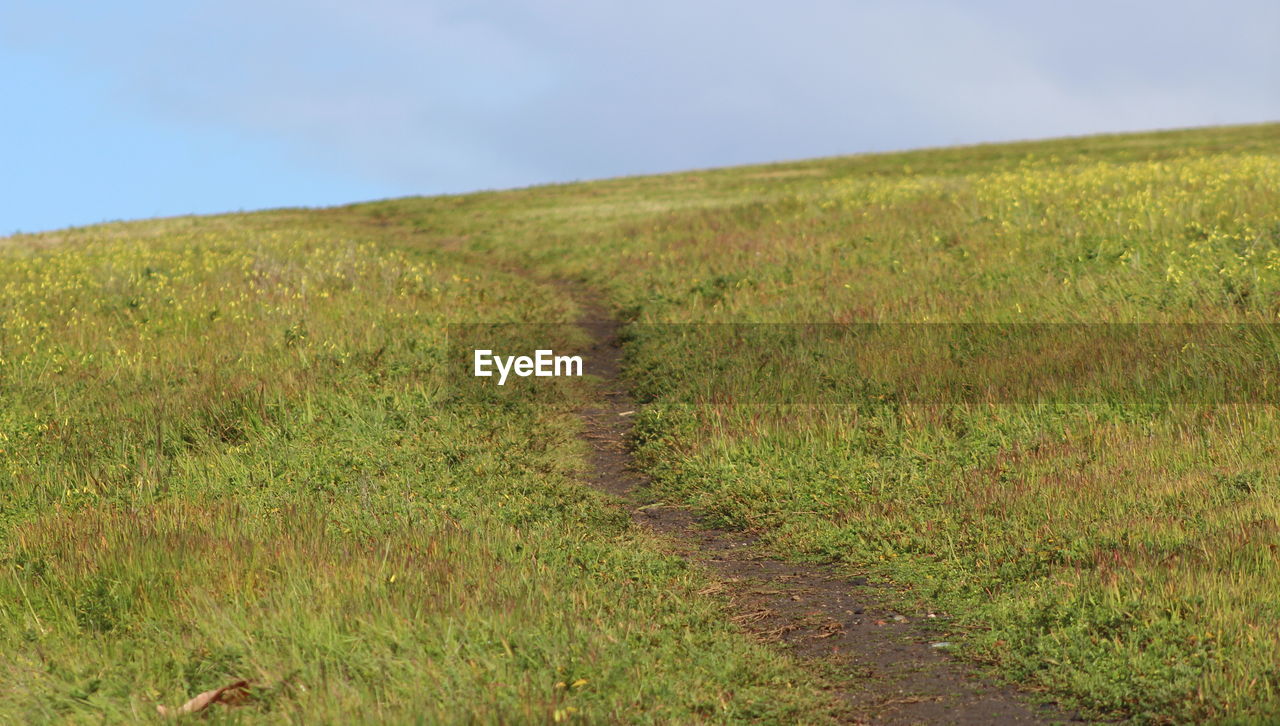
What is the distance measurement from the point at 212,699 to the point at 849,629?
13.7 feet

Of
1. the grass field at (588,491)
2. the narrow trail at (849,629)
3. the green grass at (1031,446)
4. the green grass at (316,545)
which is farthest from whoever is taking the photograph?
the green grass at (1031,446)

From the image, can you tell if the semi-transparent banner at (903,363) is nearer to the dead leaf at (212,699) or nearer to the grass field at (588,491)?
the grass field at (588,491)

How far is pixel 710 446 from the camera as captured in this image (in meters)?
11.2

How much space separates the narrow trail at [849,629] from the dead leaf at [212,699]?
3356mm

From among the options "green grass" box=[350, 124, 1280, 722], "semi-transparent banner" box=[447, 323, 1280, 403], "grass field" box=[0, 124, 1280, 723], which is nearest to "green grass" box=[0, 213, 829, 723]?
"grass field" box=[0, 124, 1280, 723]

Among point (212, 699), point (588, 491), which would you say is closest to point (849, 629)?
point (588, 491)

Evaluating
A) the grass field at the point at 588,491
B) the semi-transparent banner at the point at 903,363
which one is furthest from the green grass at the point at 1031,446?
the semi-transparent banner at the point at 903,363

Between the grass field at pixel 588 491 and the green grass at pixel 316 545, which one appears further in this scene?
the grass field at pixel 588 491

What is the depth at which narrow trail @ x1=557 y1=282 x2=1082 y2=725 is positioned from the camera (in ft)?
19.7

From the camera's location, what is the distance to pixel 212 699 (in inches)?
215

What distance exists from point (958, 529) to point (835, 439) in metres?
2.52

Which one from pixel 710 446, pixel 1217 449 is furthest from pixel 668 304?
pixel 1217 449

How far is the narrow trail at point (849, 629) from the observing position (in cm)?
600

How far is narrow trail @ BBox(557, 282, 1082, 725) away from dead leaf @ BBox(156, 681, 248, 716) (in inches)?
132
